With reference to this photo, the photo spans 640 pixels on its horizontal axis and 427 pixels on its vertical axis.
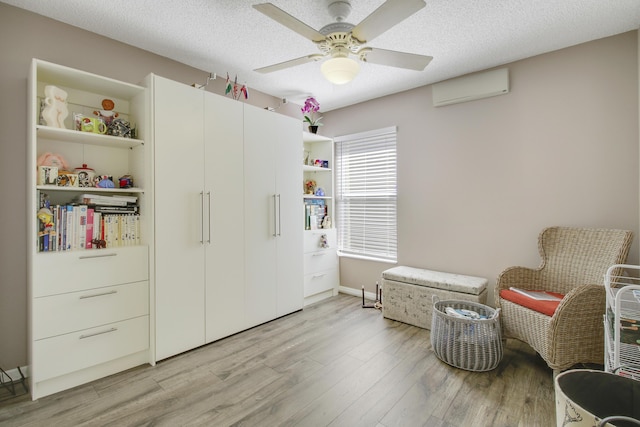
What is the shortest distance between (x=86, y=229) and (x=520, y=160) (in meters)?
3.61

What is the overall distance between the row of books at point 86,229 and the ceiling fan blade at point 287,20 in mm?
1763

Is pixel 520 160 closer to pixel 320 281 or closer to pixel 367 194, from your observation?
pixel 367 194

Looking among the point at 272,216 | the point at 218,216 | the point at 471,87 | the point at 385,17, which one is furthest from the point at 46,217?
the point at 471,87

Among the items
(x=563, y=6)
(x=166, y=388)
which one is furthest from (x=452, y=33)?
(x=166, y=388)

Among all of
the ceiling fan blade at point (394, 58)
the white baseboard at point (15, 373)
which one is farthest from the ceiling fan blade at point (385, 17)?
the white baseboard at point (15, 373)

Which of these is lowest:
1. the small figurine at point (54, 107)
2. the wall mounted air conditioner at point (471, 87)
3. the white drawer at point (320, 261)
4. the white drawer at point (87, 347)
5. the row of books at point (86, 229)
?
the white drawer at point (87, 347)

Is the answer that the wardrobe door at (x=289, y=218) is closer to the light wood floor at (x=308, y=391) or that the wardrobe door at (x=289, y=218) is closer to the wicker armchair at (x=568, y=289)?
the light wood floor at (x=308, y=391)

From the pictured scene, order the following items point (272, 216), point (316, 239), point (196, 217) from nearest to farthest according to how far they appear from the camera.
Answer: point (196, 217) → point (272, 216) → point (316, 239)

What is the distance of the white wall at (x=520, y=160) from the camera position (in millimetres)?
2365

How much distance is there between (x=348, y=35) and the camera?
1832mm

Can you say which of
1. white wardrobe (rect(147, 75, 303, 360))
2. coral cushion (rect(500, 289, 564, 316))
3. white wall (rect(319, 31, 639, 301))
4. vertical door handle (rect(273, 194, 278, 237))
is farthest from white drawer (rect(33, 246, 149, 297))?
coral cushion (rect(500, 289, 564, 316))

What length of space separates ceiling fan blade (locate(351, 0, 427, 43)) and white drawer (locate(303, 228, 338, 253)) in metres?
2.23

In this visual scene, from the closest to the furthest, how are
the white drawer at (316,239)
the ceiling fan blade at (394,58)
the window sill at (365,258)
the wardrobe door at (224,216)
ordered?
the ceiling fan blade at (394,58), the wardrobe door at (224,216), the white drawer at (316,239), the window sill at (365,258)

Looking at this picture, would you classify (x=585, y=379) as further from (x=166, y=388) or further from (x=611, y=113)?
(x=611, y=113)
